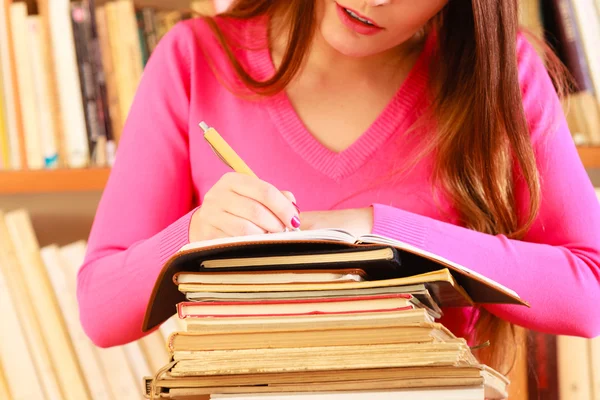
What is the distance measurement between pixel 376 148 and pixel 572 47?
518 millimetres

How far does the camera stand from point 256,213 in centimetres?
64

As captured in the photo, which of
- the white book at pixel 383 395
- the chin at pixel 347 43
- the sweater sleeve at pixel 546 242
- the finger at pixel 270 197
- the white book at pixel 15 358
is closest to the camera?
the white book at pixel 383 395

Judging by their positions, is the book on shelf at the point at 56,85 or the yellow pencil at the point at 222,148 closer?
the yellow pencil at the point at 222,148

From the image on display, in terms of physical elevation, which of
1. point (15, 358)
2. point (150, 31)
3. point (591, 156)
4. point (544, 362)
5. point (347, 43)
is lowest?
point (544, 362)

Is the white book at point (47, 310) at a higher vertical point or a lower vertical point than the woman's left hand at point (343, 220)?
lower

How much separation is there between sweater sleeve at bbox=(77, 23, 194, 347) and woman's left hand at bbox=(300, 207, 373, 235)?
0.12 metres

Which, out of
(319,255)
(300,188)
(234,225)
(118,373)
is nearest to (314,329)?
(319,255)

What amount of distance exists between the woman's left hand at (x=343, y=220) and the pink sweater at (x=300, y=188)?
13 mm

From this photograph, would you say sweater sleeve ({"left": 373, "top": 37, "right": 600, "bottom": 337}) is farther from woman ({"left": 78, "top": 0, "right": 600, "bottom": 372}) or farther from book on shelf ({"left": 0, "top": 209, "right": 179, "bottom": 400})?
book on shelf ({"left": 0, "top": 209, "right": 179, "bottom": 400})

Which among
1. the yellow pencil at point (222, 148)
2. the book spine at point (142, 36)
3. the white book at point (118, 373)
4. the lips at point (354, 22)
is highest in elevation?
the book spine at point (142, 36)

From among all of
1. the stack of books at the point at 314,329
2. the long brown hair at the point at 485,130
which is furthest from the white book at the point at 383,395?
the long brown hair at the point at 485,130

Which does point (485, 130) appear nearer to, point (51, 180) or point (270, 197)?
point (270, 197)

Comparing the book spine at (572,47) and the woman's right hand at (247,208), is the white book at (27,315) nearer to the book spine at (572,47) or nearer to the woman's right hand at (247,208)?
the woman's right hand at (247,208)

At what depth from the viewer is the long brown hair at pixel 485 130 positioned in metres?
0.89
